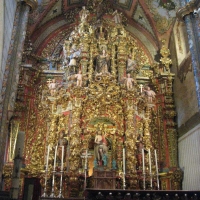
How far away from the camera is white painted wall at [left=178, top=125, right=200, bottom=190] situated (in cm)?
1033

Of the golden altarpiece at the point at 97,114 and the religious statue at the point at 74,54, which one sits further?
the religious statue at the point at 74,54

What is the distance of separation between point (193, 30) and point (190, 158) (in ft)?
16.9

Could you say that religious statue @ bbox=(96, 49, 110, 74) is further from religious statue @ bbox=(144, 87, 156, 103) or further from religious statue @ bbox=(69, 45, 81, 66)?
religious statue @ bbox=(144, 87, 156, 103)

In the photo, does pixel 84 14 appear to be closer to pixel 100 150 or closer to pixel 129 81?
pixel 129 81

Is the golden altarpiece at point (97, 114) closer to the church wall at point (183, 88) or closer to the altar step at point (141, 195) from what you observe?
the church wall at point (183, 88)

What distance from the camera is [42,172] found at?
11031mm

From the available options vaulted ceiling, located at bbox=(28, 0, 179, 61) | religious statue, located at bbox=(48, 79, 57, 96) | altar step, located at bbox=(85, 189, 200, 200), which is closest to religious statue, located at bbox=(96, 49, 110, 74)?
religious statue, located at bbox=(48, 79, 57, 96)

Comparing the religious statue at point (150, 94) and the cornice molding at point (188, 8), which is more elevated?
the cornice molding at point (188, 8)

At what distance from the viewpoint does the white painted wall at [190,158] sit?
407 inches

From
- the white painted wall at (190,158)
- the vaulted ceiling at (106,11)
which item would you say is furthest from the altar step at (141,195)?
the vaulted ceiling at (106,11)

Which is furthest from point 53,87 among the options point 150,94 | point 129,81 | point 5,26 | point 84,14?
point 150,94

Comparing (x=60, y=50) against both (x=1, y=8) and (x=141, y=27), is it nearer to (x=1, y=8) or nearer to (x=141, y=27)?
(x=141, y=27)

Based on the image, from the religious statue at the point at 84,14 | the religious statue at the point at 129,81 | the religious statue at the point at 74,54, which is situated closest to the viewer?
the religious statue at the point at 129,81

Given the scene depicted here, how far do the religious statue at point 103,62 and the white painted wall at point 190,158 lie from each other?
4.91 metres
